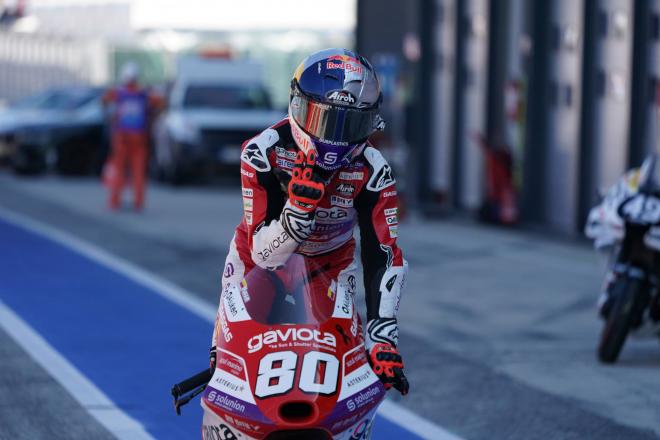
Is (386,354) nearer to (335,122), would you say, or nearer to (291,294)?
(291,294)

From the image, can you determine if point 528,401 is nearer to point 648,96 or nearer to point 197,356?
point 197,356

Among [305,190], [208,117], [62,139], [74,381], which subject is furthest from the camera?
[62,139]

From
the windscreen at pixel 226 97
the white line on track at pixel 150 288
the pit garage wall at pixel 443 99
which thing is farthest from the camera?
the windscreen at pixel 226 97

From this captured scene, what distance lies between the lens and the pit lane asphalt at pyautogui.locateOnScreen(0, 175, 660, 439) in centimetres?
755

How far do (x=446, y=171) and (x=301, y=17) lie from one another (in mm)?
38197

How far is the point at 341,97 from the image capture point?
452 cm

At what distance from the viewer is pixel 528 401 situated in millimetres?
8055

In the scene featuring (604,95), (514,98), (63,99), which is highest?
(604,95)

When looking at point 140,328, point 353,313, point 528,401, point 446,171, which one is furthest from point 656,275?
point 446,171

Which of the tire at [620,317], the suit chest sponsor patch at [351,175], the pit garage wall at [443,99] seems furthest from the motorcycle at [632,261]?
the pit garage wall at [443,99]

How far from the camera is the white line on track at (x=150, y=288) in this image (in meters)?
7.40

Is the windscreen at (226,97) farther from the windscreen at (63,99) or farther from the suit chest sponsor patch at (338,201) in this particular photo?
the suit chest sponsor patch at (338,201)

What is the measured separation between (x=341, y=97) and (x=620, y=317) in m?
4.78

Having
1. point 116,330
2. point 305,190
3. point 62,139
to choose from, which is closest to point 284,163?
point 305,190
